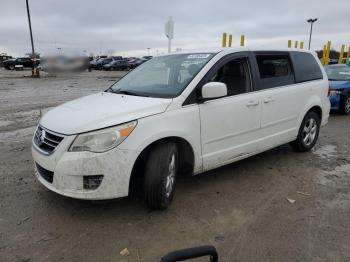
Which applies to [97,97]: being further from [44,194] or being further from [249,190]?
[249,190]

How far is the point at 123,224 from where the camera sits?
320 centimetres

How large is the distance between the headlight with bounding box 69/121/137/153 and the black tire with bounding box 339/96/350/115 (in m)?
8.12

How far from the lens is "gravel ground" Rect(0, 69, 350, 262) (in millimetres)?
2785

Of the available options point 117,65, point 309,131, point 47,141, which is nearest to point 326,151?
point 309,131

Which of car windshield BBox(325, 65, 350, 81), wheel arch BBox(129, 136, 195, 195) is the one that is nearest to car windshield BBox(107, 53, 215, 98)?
wheel arch BBox(129, 136, 195, 195)

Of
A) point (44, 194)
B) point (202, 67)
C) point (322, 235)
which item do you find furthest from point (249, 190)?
point (44, 194)

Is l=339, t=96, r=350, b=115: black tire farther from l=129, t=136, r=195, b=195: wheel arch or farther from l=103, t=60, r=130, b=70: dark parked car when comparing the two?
l=103, t=60, r=130, b=70: dark parked car

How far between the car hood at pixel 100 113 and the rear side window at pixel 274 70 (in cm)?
169

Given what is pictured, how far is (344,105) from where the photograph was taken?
29.9 feet

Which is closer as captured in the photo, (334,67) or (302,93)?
(302,93)

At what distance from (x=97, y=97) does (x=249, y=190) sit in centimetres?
225

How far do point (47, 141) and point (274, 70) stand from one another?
325cm

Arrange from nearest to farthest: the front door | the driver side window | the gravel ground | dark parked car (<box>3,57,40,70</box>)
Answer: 1. the gravel ground
2. the front door
3. the driver side window
4. dark parked car (<box>3,57,40,70</box>)

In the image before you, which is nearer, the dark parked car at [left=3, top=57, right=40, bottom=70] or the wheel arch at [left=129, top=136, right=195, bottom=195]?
the wheel arch at [left=129, top=136, right=195, bottom=195]
